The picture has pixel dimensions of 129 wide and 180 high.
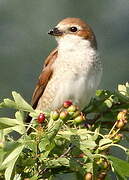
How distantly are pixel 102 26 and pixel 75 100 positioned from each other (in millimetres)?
13911

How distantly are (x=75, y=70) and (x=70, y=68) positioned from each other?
38 mm

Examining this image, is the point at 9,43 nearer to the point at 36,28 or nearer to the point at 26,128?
the point at 36,28

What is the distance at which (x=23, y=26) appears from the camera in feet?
64.6

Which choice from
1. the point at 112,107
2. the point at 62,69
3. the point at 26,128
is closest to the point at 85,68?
the point at 62,69

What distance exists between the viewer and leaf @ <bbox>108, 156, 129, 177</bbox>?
334 cm

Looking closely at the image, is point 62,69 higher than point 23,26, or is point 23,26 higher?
point 23,26

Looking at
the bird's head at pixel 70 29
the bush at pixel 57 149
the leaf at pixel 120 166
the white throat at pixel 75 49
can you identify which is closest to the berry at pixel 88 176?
the bush at pixel 57 149

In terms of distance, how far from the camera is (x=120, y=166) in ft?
11.0

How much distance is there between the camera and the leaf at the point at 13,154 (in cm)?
326

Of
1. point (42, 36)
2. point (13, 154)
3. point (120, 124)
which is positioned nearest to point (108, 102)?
point (120, 124)

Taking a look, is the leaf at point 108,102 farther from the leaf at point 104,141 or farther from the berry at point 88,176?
the berry at point 88,176

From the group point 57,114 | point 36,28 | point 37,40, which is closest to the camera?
point 57,114

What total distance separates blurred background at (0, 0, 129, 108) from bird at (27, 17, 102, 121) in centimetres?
737

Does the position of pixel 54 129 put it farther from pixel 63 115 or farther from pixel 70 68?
pixel 70 68
